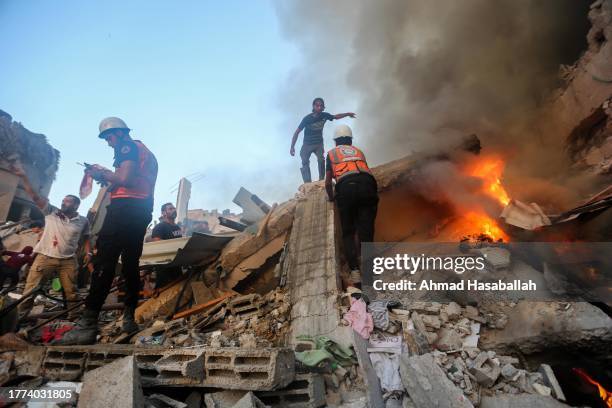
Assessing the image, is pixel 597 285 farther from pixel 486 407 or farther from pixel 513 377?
pixel 486 407

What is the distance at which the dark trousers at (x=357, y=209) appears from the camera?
377 centimetres

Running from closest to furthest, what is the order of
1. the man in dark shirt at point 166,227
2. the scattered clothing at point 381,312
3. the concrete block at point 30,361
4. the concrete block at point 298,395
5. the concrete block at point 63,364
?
the concrete block at point 298,395 < the concrete block at point 63,364 < the concrete block at point 30,361 < the scattered clothing at point 381,312 < the man in dark shirt at point 166,227

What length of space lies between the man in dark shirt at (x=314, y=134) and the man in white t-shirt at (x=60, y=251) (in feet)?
12.8

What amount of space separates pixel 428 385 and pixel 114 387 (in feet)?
6.79

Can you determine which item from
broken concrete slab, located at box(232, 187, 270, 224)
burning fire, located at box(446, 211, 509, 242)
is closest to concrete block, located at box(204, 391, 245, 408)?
broken concrete slab, located at box(232, 187, 270, 224)

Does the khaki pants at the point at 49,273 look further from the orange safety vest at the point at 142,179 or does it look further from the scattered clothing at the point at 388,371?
the scattered clothing at the point at 388,371

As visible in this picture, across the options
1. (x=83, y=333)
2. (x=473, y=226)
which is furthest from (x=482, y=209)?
(x=83, y=333)

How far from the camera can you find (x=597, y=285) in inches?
136

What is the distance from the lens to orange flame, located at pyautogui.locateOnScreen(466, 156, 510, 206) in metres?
6.16

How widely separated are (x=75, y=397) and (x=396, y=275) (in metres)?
3.63

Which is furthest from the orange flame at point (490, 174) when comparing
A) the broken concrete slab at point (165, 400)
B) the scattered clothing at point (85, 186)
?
the scattered clothing at point (85, 186)

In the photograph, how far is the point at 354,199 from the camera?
3.76m

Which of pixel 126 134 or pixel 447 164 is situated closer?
pixel 126 134

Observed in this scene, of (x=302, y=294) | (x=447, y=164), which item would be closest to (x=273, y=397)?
(x=302, y=294)
